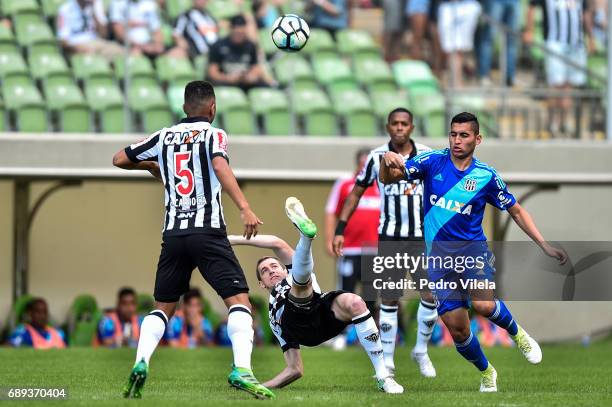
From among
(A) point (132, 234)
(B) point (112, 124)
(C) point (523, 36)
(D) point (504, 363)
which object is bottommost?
(D) point (504, 363)

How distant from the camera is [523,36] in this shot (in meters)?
19.7

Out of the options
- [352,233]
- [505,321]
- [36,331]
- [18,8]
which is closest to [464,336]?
[505,321]

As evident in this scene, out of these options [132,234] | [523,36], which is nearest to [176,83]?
[132,234]

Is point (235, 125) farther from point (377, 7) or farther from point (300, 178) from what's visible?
point (377, 7)

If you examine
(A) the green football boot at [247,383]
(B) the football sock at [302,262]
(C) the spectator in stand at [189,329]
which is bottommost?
(C) the spectator in stand at [189,329]

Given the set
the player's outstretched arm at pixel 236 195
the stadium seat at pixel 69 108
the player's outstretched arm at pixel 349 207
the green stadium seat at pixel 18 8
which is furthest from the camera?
the green stadium seat at pixel 18 8

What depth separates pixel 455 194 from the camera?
30.6 ft

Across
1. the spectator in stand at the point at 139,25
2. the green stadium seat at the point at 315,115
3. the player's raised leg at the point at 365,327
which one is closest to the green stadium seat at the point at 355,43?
the green stadium seat at the point at 315,115

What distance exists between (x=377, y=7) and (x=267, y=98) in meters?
2.86

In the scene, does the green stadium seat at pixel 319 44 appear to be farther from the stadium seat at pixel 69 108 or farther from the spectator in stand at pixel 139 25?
the stadium seat at pixel 69 108

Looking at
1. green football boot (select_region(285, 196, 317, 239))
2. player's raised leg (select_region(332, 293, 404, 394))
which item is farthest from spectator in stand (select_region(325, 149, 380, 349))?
green football boot (select_region(285, 196, 317, 239))

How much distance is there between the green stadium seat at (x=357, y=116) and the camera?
17812 millimetres

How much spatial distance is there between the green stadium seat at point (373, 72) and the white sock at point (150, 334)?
10.6 metres

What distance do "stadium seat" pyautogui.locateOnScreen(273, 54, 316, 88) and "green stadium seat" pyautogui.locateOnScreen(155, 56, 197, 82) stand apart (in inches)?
46.6
